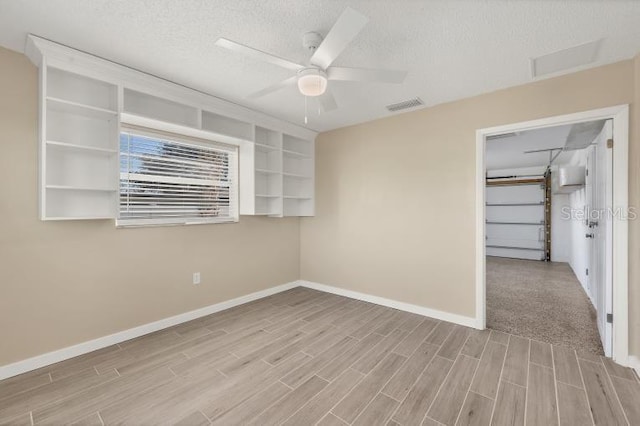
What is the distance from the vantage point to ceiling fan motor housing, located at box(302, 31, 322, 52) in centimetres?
196

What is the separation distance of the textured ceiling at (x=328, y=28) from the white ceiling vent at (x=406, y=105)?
495 millimetres

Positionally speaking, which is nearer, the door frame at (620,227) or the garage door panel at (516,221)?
the door frame at (620,227)

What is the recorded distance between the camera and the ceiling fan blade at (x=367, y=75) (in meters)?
1.78

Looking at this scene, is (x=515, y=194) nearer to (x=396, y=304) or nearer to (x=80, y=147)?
(x=396, y=304)

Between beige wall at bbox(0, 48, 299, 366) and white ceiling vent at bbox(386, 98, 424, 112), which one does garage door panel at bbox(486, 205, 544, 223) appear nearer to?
white ceiling vent at bbox(386, 98, 424, 112)

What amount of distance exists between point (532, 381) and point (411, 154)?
2.53 m

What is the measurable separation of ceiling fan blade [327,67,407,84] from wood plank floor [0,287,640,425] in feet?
7.12

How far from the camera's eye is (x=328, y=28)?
1941mm

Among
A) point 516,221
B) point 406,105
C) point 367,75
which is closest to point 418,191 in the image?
point 406,105

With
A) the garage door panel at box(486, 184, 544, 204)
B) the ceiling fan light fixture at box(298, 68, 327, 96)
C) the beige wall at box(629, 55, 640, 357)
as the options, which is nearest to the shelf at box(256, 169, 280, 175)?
the ceiling fan light fixture at box(298, 68, 327, 96)

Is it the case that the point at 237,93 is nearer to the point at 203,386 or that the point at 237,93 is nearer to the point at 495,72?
the point at 495,72

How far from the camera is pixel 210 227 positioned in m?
3.48

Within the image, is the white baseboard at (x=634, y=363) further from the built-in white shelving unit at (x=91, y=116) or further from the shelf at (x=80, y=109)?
the shelf at (x=80, y=109)

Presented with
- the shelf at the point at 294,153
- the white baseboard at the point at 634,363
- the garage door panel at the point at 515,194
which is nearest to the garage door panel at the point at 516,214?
the garage door panel at the point at 515,194
